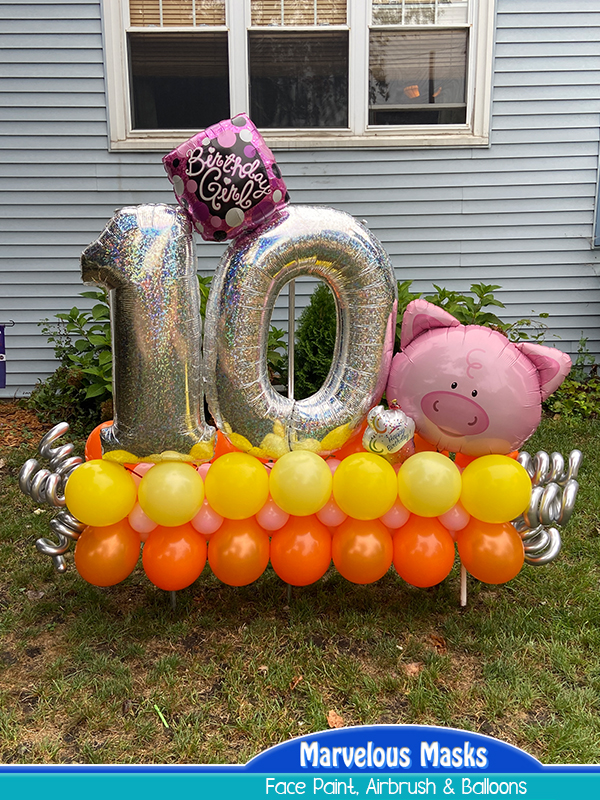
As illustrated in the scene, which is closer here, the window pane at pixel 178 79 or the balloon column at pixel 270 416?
the balloon column at pixel 270 416

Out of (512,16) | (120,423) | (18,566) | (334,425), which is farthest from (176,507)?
(512,16)

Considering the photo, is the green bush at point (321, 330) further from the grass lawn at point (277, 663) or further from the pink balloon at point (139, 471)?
the pink balloon at point (139, 471)

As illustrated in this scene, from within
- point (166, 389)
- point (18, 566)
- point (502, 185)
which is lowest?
point (18, 566)

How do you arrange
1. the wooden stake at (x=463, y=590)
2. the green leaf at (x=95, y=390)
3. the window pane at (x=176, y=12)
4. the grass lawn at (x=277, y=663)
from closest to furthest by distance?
the grass lawn at (x=277, y=663), the wooden stake at (x=463, y=590), the green leaf at (x=95, y=390), the window pane at (x=176, y=12)

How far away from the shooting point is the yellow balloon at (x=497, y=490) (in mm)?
2121

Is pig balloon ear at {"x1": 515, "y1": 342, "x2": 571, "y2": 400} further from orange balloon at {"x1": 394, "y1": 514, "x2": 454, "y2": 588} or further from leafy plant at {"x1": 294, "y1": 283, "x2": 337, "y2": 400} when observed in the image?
leafy plant at {"x1": 294, "y1": 283, "x2": 337, "y2": 400}

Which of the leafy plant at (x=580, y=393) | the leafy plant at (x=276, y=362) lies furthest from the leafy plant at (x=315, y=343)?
the leafy plant at (x=580, y=393)

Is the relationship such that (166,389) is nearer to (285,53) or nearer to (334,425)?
(334,425)

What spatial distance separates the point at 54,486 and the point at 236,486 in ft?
2.32

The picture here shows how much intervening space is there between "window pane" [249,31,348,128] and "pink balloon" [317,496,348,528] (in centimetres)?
389

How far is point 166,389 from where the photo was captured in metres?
2.19

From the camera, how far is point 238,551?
223 centimetres

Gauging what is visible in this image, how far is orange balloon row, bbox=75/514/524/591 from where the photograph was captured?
2.23m

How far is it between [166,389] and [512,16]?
4638 millimetres
